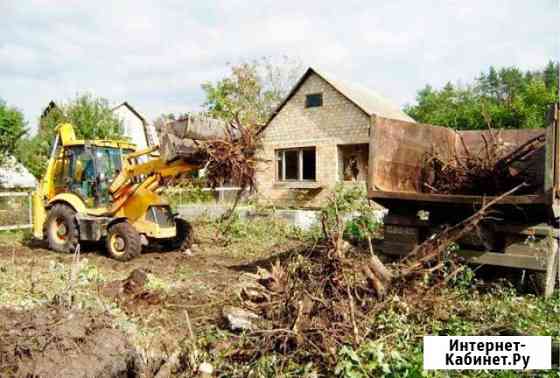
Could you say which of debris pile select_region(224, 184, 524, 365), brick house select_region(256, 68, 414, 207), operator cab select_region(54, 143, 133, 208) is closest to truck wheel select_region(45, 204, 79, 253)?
operator cab select_region(54, 143, 133, 208)

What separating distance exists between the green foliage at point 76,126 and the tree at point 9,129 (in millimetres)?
1845

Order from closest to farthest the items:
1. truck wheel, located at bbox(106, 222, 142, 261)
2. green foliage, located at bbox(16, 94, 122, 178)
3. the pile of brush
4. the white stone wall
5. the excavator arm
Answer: the pile of brush
the excavator arm
truck wheel, located at bbox(106, 222, 142, 261)
the white stone wall
green foliage, located at bbox(16, 94, 122, 178)

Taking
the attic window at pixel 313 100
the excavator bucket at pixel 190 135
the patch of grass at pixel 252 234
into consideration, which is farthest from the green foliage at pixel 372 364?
the attic window at pixel 313 100

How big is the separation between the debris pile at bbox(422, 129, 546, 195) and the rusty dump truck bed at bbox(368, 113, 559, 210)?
0.09 m

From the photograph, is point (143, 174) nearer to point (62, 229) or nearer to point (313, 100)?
point (62, 229)

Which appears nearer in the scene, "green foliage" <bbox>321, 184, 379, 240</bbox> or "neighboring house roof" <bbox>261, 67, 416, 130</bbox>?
"green foliage" <bbox>321, 184, 379, 240</bbox>

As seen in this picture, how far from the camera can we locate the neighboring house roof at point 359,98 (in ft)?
53.6

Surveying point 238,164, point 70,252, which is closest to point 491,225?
point 238,164

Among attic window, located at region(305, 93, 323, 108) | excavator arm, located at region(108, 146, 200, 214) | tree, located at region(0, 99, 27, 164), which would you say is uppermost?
attic window, located at region(305, 93, 323, 108)

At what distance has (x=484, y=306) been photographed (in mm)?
4691

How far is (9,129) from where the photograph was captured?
18.9 m

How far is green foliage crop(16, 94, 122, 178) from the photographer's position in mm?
21797

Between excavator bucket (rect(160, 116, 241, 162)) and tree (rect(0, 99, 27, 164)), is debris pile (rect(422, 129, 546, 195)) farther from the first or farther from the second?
tree (rect(0, 99, 27, 164))

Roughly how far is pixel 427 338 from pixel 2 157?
2018 cm
